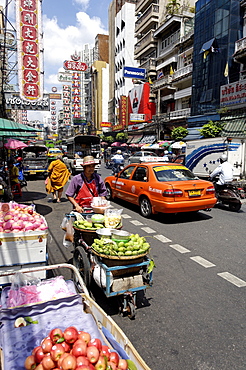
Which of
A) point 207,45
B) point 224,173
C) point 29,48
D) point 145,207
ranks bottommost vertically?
point 145,207

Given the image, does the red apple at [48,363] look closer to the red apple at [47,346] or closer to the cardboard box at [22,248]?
the red apple at [47,346]

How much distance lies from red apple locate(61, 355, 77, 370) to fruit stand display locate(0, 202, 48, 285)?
6.57ft

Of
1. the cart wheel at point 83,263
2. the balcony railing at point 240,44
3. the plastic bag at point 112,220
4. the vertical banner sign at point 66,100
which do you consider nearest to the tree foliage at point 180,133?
the balcony railing at point 240,44

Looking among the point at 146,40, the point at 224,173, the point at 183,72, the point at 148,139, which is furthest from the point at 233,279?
the point at 146,40

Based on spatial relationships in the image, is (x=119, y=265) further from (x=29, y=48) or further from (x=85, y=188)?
(x=29, y=48)

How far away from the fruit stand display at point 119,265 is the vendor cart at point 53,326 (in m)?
0.73

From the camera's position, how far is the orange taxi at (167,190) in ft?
22.4

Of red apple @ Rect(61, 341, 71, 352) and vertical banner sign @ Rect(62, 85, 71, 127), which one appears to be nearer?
red apple @ Rect(61, 341, 71, 352)

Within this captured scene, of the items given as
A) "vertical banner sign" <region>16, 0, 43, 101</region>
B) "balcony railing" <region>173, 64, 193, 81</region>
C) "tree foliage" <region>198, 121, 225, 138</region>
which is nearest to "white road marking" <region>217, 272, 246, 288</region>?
"vertical banner sign" <region>16, 0, 43, 101</region>

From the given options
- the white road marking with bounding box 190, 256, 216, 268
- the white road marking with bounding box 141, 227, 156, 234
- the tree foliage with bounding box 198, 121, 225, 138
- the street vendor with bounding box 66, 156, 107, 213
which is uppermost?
the tree foliage with bounding box 198, 121, 225, 138

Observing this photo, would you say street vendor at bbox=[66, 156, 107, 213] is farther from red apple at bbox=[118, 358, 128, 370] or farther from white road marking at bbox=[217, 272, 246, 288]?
red apple at bbox=[118, 358, 128, 370]

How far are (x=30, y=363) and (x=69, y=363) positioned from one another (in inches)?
11.9

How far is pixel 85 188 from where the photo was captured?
4664 millimetres

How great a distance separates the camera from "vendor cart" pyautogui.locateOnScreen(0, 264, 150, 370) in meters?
1.72
